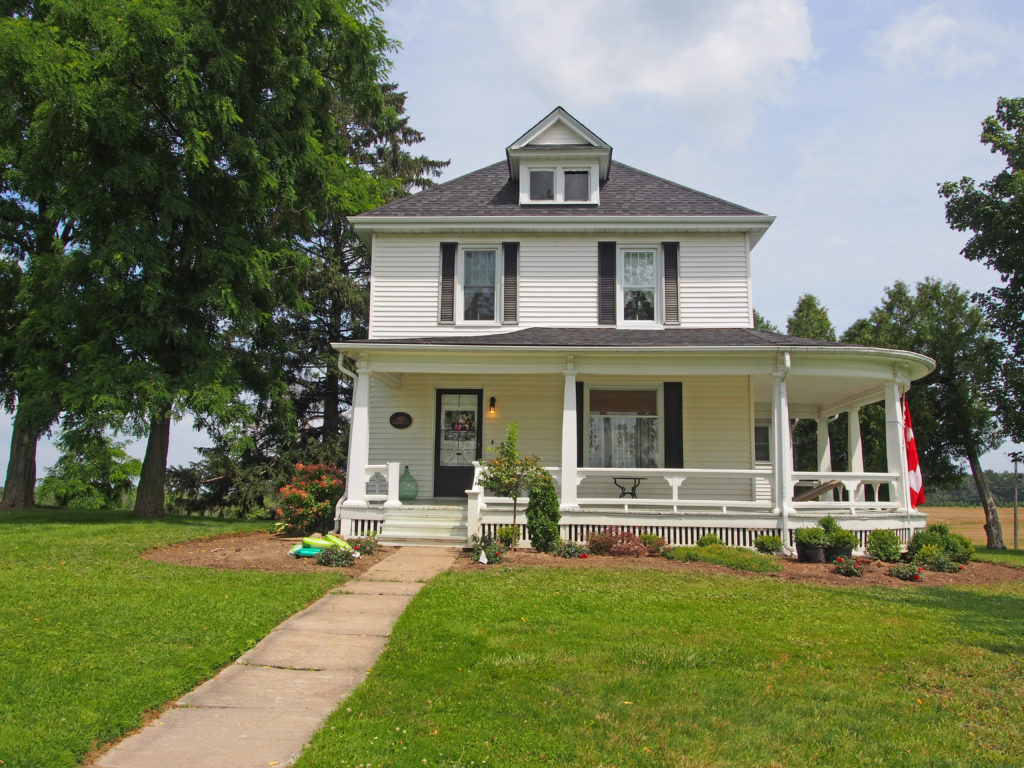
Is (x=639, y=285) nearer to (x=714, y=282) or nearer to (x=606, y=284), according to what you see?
(x=606, y=284)

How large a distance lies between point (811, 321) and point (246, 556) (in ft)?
84.4

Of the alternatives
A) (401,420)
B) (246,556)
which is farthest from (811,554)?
(246,556)

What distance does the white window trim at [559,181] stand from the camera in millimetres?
16031

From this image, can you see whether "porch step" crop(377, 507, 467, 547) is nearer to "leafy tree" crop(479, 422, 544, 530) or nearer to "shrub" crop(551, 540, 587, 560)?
"leafy tree" crop(479, 422, 544, 530)

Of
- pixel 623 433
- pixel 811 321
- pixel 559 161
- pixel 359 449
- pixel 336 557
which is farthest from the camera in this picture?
pixel 811 321

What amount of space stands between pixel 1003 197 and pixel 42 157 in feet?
83.9

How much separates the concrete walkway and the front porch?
17.4ft

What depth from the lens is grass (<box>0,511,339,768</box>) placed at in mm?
4105

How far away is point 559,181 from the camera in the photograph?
16.1 metres

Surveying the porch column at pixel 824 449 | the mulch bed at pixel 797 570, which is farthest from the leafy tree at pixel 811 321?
the mulch bed at pixel 797 570

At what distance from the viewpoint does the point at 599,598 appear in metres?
8.10

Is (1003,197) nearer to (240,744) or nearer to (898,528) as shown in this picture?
(898,528)

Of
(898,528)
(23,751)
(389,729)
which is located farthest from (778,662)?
(898,528)

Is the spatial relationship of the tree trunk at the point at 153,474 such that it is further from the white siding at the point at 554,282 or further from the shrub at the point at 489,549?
the shrub at the point at 489,549
